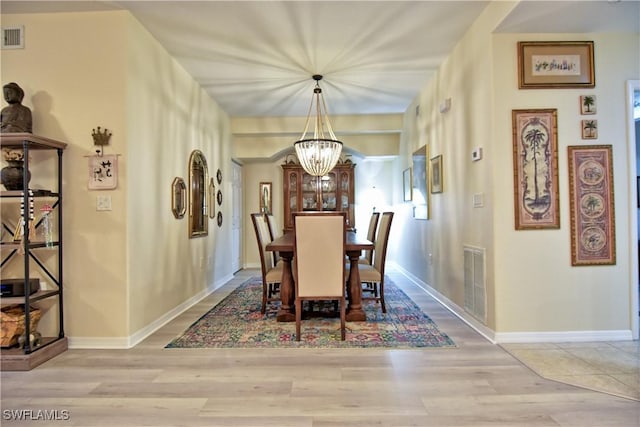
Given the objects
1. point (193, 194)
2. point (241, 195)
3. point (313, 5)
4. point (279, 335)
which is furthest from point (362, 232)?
point (313, 5)

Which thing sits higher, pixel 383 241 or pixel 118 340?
pixel 383 241

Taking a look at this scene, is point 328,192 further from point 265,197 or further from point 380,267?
point 380,267

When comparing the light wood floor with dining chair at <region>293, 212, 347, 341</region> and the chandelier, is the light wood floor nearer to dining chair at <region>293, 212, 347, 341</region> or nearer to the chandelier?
dining chair at <region>293, 212, 347, 341</region>

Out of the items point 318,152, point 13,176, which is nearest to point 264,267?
point 318,152

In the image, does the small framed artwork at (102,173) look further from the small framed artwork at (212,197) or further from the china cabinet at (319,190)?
the china cabinet at (319,190)

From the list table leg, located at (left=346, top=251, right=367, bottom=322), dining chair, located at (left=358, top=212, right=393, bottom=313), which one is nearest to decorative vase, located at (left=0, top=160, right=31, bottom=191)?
table leg, located at (left=346, top=251, right=367, bottom=322)

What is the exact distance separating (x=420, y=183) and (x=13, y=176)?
4.28 metres

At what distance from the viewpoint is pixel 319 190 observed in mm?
6746

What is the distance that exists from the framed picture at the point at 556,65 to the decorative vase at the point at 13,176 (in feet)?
12.7

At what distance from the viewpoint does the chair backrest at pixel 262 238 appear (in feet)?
12.3

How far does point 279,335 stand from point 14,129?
2.54 m

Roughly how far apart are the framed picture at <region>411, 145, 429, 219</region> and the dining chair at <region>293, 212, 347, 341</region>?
2125mm

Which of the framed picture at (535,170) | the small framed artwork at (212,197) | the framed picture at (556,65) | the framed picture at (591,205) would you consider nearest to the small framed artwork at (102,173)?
the small framed artwork at (212,197)

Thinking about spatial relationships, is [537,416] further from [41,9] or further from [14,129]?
[41,9]
